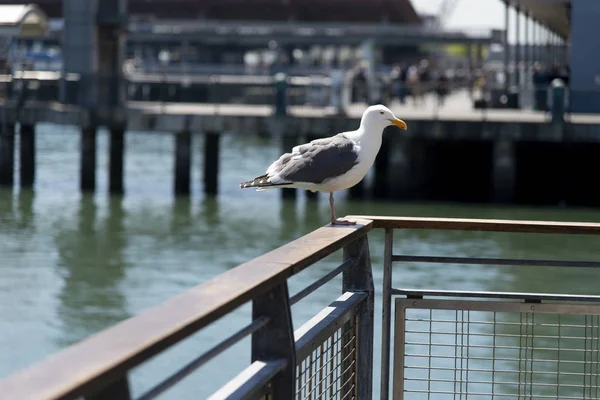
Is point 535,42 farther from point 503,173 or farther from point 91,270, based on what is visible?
point 91,270

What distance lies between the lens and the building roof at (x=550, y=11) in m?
32.8

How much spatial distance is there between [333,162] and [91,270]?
14576mm

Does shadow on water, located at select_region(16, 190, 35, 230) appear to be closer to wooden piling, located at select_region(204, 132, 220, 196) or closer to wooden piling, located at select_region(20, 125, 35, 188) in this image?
wooden piling, located at select_region(20, 125, 35, 188)

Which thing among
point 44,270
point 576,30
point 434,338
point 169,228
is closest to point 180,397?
point 434,338

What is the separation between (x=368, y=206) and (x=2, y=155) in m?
9.07

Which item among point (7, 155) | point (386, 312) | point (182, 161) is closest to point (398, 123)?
point (386, 312)

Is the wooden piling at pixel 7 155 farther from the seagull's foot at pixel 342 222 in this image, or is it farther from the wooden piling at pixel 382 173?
the seagull's foot at pixel 342 222

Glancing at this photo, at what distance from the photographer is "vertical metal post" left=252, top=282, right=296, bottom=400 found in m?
3.44

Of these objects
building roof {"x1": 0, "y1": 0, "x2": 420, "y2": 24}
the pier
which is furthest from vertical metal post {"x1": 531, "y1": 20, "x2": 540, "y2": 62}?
building roof {"x1": 0, "y1": 0, "x2": 420, "y2": 24}

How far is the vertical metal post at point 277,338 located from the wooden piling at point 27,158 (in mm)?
27818

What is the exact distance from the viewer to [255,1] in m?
105

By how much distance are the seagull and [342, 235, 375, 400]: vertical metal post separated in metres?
1.01

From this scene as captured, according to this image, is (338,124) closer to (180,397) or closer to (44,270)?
(44,270)

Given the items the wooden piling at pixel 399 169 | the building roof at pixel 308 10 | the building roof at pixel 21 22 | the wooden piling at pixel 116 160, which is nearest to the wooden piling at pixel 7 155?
the wooden piling at pixel 116 160
